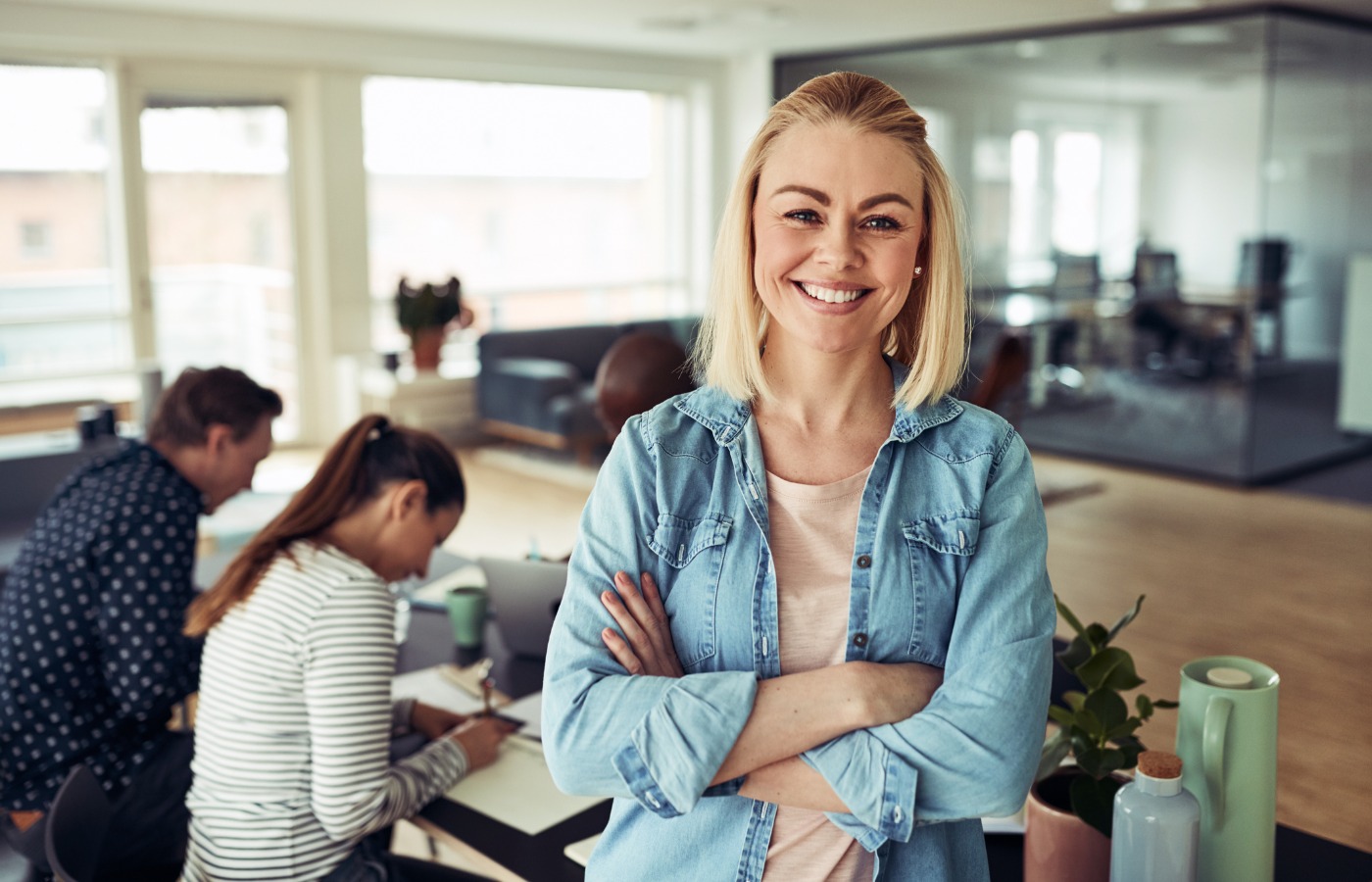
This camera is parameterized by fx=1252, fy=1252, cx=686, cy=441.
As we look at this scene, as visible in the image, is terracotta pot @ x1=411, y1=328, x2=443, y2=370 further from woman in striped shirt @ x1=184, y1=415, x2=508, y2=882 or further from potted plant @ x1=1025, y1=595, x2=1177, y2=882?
potted plant @ x1=1025, y1=595, x2=1177, y2=882

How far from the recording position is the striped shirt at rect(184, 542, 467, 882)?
1.73 meters

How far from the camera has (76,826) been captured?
1632 millimetres

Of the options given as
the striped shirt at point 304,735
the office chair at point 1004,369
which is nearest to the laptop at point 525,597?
the striped shirt at point 304,735

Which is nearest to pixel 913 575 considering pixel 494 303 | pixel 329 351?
pixel 329 351

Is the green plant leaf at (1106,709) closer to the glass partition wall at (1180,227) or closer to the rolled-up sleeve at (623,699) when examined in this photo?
the rolled-up sleeve at (623,699)

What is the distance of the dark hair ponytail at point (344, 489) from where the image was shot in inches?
72.1

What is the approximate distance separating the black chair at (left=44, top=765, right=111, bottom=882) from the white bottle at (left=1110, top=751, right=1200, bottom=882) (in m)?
1.24

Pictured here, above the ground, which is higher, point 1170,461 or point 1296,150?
point 1296,150

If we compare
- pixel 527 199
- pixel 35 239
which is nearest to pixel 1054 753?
pixel 35 239

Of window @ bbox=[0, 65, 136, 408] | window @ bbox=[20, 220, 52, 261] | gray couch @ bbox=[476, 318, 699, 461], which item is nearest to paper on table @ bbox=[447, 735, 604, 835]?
gray couch @ bbox=[476, 318, 699, 461]

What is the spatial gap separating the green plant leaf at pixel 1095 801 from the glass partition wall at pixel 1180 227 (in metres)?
5.60

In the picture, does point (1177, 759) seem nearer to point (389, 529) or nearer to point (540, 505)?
point (389, 529)

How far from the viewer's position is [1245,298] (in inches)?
289

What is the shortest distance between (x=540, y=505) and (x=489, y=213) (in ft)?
11.3
